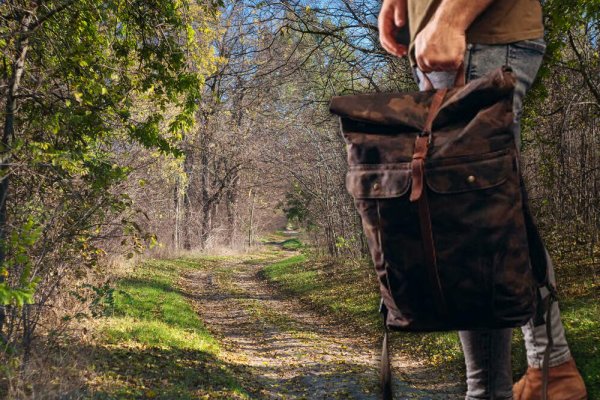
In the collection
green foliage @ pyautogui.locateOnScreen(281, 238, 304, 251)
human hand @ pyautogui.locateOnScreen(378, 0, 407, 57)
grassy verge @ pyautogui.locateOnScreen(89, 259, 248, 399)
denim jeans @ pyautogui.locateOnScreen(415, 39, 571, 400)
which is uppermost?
human hand @ pyautogui.locateOnScreen(378, 0, 407, 57)

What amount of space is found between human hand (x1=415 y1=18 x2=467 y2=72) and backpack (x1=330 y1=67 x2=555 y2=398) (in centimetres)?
10

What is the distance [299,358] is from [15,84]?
17.3ft

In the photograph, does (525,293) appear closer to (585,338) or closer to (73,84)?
(585,338)

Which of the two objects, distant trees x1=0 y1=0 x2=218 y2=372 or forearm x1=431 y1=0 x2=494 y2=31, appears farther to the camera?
distant trees x1=0 y1=0 x2=218 y2=372

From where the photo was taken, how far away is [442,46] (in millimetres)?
1762

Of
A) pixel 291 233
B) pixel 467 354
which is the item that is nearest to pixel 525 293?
pixel 467 354

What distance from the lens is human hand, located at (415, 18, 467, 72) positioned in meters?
1.75

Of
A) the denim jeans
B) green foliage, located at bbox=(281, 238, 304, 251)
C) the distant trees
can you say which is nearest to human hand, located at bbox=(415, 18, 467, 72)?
the denim jeans

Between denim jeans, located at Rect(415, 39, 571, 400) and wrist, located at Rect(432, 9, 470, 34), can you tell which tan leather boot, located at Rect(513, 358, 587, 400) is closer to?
denim jeans, located at Rect(415, 39, 571, 400)

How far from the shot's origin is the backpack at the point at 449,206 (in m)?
1.62

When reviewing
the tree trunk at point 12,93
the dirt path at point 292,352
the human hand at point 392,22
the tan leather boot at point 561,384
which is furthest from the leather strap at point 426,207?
the tree trunk at point 12,93

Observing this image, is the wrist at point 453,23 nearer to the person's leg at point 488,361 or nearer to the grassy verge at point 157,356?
the person's leg at point 488,361

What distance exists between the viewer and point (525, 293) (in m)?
1.66

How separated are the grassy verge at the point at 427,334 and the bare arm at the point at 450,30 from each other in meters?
4.11
